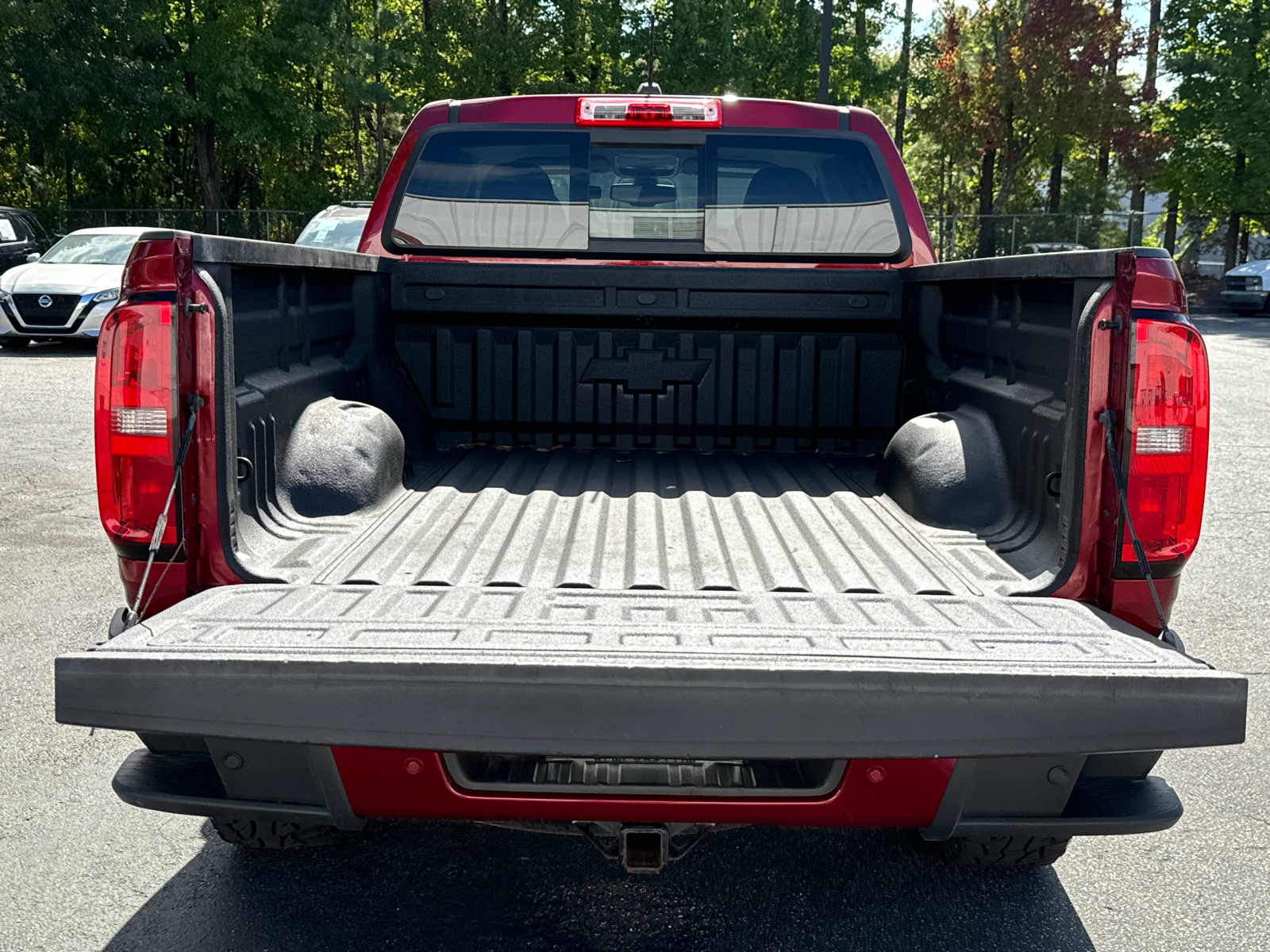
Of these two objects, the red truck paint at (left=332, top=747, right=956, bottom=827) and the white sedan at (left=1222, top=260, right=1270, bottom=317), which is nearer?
the red truck paint at (left=332, top=747, right=956, bottom=827)

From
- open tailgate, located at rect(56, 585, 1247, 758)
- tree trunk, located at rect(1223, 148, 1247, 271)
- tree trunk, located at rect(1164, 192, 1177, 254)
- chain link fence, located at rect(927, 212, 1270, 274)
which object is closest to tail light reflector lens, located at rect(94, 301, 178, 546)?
open tailgate, located at rect(56, 585, 1247, 758)

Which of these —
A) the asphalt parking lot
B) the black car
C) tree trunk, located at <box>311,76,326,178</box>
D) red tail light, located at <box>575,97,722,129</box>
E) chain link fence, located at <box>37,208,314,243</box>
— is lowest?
the asphalt parking lot

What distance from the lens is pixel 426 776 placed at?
238 cm

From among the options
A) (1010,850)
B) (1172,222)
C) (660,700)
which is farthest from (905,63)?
(660,700)

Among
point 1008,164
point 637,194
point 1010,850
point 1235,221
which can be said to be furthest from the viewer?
point 1008,164

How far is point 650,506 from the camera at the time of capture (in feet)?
12.0

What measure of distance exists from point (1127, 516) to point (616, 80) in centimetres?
3240

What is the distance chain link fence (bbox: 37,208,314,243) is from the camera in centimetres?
3241

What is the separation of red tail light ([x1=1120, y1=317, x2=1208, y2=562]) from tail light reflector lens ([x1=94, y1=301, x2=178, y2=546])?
2075mm

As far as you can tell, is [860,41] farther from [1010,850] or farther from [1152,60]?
[1010,850]

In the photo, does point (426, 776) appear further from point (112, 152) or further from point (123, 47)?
point (112, 152)

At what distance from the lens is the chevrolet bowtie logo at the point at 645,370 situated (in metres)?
4.32

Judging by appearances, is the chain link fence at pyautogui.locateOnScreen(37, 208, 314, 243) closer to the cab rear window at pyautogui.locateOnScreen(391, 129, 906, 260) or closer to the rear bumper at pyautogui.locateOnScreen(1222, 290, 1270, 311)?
the rear bumper at pyautogui.locateOnScreen(1222, 290, 1270, 311)

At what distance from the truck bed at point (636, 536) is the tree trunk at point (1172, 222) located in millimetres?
33978
